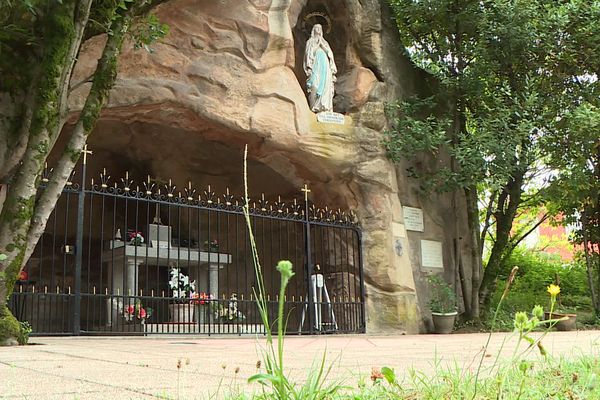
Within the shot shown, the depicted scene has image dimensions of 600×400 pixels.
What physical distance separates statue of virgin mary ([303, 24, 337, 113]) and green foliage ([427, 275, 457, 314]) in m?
3.21

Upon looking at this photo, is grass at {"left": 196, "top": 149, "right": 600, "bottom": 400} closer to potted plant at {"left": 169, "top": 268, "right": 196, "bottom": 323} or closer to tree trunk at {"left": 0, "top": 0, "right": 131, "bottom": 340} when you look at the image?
tree trunk at {"left": 0, "top": 0, "right": 131, "bottom": 340}

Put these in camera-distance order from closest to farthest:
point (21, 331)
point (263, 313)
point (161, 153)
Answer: point (263, 313) < point (21, 331) < point (161, 153)

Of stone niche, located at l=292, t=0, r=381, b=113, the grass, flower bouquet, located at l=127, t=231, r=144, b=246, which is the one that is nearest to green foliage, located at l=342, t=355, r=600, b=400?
the grass

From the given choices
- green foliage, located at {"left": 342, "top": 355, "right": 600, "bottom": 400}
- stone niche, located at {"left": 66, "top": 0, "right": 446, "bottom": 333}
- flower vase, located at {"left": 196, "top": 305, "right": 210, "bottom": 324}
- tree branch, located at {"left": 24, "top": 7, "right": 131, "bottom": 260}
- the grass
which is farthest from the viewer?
flower vase, located at {"left": 196, "top": 305, "right": 210, "bottom": 324}

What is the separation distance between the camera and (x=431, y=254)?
10.3 m

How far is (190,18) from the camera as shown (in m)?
8.16

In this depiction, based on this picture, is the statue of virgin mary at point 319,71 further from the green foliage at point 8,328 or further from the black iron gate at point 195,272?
the green foliage at point 8,328

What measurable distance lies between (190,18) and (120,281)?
391 cm

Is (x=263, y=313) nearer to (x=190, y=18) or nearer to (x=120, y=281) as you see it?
(x=190, y=18)

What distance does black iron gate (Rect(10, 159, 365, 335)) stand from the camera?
8.08 metres

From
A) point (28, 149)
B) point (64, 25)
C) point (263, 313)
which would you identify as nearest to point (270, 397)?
point (263, 313)

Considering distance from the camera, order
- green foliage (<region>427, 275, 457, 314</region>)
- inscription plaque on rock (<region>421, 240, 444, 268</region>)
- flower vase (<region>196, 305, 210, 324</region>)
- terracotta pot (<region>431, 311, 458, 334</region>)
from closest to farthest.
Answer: flower vase (<region>196, 305, 210, 324</region>), terracotta pot (<region>431, 311, 458, 334</region>), green foliage (<region>427, 275, 457, 314</region>), inscription plaque on rock (<region>421, 240, 444, 268</region>)

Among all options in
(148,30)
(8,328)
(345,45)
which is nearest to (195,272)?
(345,45)

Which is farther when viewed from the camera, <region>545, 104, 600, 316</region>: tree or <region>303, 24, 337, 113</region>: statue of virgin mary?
<region>303, 24, 337, 113</region>: statue of virgin mary
